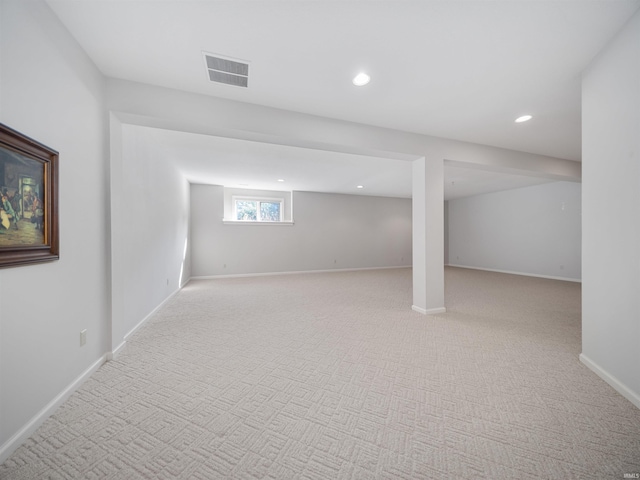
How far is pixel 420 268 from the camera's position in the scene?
3.48 m

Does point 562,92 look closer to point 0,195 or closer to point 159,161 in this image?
point 0,195

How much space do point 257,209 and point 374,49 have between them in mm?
6103

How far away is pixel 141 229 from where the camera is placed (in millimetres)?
3045

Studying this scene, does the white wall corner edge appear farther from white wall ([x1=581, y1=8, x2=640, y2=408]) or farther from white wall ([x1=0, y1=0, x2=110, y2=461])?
white wall ([x1=581, y1=8, x2=640, y2=408])

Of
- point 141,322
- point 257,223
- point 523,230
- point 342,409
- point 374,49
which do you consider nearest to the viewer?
point 342,409

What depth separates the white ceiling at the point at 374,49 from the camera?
153 centimetres

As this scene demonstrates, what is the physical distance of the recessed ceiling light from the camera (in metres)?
→ 2.13

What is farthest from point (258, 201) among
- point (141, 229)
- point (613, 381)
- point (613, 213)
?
point (613, 381)

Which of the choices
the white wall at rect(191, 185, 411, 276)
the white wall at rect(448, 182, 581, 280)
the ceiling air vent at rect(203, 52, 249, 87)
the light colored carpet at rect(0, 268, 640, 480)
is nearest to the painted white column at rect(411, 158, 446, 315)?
the light colored carpet at rect(0, 268, 640, 480)

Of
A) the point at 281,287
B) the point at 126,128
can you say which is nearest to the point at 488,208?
the point at 281,287

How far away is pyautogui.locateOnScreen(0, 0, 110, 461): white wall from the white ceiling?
0.97ft

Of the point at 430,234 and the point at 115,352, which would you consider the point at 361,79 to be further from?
the point at 115,352

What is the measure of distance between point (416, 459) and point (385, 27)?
2.62 metres

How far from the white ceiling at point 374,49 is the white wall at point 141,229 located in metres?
0.95
